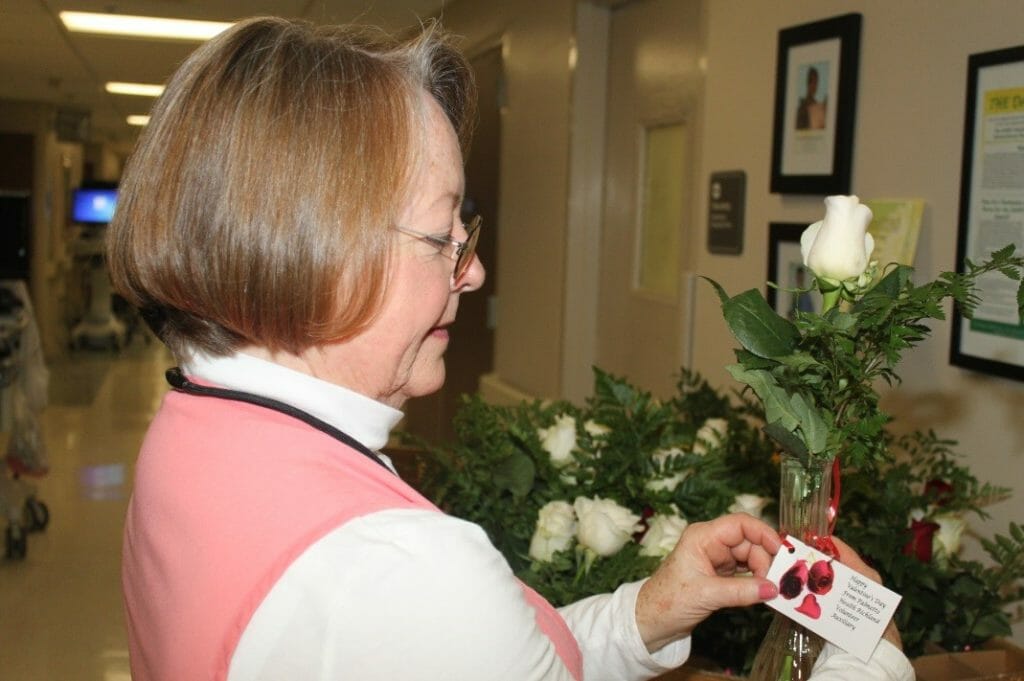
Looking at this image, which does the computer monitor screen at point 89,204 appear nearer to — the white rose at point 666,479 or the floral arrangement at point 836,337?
the white rose at point 666,479

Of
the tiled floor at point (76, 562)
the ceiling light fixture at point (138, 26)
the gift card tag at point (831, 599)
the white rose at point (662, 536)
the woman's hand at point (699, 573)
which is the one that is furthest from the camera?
the ceiling light fixture at point (138, 26)

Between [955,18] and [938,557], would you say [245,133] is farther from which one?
[955,18]

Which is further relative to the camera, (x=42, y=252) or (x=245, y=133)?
(x=42, y=252)

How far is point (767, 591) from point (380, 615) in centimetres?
43

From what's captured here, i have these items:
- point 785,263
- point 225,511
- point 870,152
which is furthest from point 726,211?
point 225,511

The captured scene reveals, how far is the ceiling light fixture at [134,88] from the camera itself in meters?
10.6

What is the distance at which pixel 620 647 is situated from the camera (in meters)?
1.27

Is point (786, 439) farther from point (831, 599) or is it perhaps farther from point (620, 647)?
point (620, 647)

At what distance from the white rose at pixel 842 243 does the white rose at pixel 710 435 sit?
73 centimetres

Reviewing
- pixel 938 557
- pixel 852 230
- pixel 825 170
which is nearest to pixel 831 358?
pixel 852 230

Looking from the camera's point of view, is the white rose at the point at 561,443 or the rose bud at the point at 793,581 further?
the white rose at the point at 561,443

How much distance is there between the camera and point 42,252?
42.6 feet

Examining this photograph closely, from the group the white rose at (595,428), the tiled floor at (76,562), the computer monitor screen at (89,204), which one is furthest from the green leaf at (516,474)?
the computer monitor screen at (89,204)

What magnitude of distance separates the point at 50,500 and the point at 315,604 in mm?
5812
